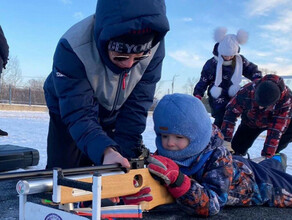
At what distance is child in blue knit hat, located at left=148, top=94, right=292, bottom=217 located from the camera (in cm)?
155

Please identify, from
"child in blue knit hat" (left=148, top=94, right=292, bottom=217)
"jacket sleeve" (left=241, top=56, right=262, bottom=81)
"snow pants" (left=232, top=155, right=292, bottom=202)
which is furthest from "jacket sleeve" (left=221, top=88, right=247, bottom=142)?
"child in blue knit hat" (left=148, top=94, right=292, bottom=217)

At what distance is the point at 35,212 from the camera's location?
35.9 inches

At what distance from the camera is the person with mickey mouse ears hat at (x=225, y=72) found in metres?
3.93

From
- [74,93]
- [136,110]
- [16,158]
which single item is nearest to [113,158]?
[74,93]

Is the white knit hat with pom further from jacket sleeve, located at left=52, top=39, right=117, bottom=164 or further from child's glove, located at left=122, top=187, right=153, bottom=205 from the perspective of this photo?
child's glove, located at left=122, top=187, right=153, bottom=205

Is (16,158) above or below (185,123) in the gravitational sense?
below

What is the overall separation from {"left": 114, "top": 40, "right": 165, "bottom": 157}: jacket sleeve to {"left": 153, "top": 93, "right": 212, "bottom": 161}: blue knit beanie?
0.83ft

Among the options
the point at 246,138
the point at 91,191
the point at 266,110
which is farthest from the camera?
the point at 246,138

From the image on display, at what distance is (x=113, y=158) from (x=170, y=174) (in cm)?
25

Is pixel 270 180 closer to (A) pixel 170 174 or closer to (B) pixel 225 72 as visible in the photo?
(A) pixel 170 174

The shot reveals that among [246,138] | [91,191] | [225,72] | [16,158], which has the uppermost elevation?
[225,72]

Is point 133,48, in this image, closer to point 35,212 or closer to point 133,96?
point 133,96

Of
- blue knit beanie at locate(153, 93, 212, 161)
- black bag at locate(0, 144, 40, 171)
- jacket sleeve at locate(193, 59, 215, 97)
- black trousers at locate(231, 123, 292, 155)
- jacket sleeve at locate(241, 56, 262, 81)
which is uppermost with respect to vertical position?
jacket sleeve at locate(241, 56, 262, 81)

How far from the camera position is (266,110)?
3.30 meters
